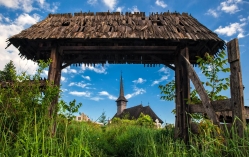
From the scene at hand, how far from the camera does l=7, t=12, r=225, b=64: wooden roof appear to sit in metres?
7.72

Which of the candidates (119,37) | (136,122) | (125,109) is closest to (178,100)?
(119,37)

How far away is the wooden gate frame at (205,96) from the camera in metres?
4.76

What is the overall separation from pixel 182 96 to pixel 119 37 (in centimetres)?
271

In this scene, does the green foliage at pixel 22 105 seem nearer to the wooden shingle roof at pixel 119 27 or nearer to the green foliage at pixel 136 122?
the wooden shingle roof at pixel 119 27

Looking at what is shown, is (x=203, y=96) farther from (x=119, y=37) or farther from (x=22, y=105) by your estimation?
(x=22, y=105)

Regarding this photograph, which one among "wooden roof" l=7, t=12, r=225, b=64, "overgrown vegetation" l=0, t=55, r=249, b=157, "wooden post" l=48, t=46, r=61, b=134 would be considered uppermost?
"wooden roof" l=7, t=12, r=225, b=64

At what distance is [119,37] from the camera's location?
296 inches

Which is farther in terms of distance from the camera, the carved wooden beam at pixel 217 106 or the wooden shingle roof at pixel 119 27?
the wooden shingle roof at pixel 119 27

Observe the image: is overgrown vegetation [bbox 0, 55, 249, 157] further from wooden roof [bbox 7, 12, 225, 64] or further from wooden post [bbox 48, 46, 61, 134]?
wooden roof [bbox 7, 12, 225, 64]

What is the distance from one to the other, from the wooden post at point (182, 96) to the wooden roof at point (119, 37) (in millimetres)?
654

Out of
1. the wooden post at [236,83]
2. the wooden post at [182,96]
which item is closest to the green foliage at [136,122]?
the wooden post at [182,96]

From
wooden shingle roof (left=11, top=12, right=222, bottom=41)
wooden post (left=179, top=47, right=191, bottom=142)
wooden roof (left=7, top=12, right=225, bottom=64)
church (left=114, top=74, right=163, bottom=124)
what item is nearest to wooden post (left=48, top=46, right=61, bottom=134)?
wooden roof (left=7, top=12, right=225, bottom=64)

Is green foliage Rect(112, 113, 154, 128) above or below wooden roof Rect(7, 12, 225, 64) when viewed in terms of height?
below

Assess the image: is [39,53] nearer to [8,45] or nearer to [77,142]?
[8,45]
